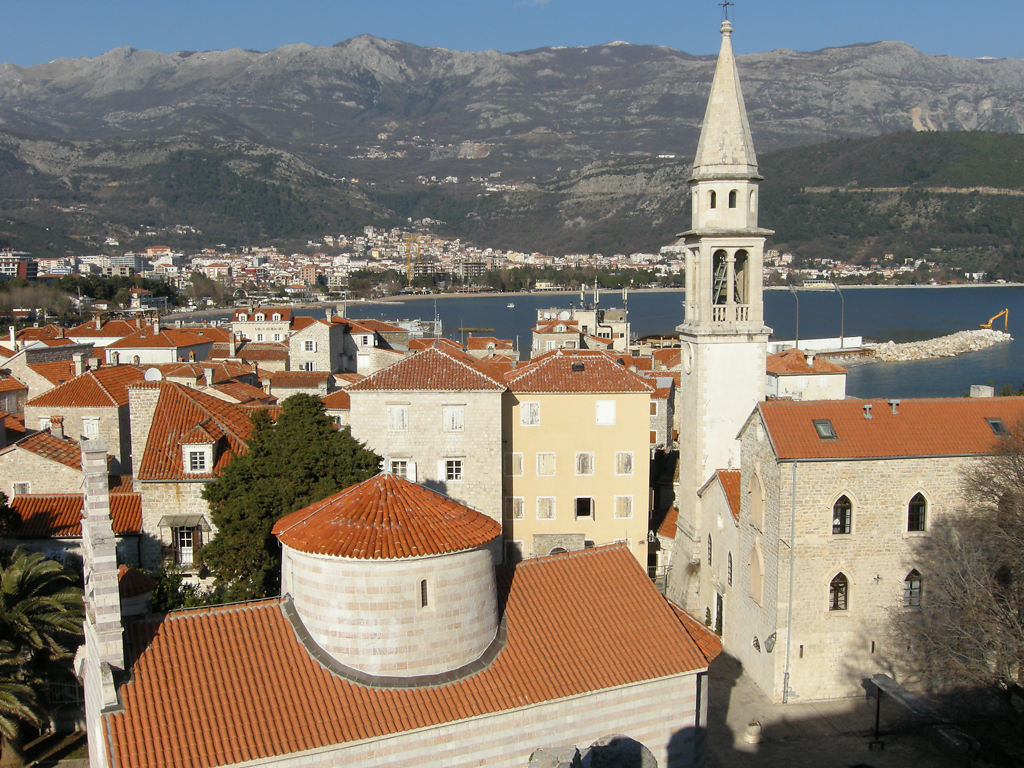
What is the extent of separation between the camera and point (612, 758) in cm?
859

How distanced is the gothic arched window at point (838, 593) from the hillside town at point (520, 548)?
8 centimetres

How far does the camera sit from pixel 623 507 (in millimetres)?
31297

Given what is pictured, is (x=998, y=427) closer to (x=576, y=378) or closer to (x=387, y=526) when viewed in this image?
(x=576, y=378)

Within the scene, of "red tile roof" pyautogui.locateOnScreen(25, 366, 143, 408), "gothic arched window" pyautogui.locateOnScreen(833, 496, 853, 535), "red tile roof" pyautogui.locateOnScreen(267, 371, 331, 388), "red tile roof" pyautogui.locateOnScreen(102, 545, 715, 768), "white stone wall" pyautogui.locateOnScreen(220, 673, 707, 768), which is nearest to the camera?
"red tile roof" pyautogui.locateOnScreen(102, 545, 715, 768)

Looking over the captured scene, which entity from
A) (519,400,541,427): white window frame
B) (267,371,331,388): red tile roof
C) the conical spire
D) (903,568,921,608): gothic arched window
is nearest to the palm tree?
(519,400,541,427): white window frame

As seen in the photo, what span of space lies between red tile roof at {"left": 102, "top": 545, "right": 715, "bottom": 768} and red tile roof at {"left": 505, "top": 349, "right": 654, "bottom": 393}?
14.6 meters

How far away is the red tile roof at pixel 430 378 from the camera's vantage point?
2888cm

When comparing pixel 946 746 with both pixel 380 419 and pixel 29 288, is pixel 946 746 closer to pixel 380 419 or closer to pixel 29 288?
pixel 380 419

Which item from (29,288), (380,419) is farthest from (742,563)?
(29,288)

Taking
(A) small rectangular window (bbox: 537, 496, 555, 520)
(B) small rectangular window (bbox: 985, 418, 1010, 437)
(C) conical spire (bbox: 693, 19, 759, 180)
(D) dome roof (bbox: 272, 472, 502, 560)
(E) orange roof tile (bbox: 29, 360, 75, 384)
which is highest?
(C) conical spire (bbox: 693, 19, 759, 180)

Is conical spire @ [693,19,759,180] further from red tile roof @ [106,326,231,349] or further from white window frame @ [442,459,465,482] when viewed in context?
red tile roof @ [106,326,231,349]

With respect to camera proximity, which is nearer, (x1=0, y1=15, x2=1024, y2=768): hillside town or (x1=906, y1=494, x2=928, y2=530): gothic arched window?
(x1=0, y1=15, x2=1024, y2=768): hillside town

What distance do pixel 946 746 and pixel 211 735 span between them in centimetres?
1553

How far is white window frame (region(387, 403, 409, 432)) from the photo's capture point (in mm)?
29031
